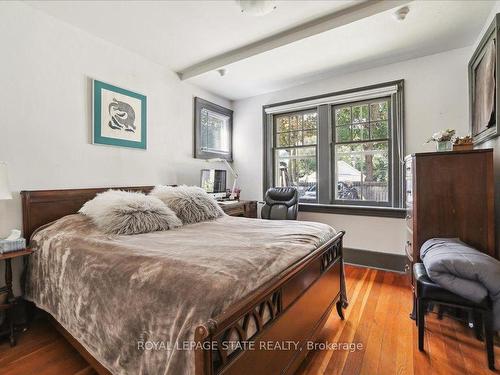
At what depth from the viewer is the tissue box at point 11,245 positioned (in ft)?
5.98

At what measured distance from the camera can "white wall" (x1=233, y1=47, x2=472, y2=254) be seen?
2.92 m

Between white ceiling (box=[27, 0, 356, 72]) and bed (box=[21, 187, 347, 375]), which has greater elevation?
white ceiling (box=[27, 0, 356, 72])

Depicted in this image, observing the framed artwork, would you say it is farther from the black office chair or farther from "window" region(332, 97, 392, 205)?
"window" region(332, 97, 392, 205)

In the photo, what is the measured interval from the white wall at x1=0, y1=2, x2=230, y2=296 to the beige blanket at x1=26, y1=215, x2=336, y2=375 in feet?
2.18

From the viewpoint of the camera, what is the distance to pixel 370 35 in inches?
102

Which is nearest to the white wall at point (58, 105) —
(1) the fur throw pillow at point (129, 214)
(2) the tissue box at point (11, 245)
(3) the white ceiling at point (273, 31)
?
(3) the white ceiling at point (273, 31)

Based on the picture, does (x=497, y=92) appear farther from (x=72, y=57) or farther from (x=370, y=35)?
(x=72, y=57)

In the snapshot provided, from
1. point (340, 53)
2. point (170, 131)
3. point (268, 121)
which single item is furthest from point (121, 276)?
point (268, 121)

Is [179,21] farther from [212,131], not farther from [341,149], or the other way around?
[341,149]

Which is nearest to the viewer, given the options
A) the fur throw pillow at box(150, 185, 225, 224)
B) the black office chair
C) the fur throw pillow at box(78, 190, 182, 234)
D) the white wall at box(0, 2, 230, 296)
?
the fur throw pillow at box(78, 190, 182, 234)

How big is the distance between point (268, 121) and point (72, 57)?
8.83ft

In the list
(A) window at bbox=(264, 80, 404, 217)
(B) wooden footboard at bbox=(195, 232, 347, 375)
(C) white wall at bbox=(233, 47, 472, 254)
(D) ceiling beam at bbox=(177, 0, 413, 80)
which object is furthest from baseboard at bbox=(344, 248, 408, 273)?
(D) ceiling beam at bbox=(177, 0, 413, 80)

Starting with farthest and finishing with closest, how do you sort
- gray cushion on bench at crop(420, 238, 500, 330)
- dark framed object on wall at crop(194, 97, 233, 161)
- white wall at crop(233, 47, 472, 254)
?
dark framed object on wall at crop(194, 97, 233, 161), white wall at crop(233, 47, 472, 254), gray cushion on bench at crop(420, 238, 500, 330)

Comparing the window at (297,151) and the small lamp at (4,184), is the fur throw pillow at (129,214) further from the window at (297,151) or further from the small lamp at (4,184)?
the window at (297,151)
